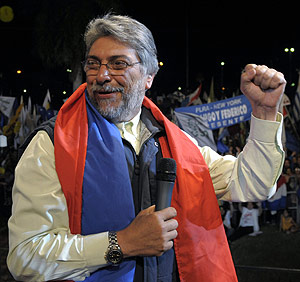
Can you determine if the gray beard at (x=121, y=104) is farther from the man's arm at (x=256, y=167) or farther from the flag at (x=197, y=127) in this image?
the flag at (x=197, y=127)

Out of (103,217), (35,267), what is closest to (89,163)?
(103,217)

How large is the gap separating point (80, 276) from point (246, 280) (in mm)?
4680

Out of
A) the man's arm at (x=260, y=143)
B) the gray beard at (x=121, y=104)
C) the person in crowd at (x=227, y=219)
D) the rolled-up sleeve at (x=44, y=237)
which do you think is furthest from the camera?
the person in crowd at (x=227, y=219)

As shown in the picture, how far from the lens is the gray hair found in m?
1.86

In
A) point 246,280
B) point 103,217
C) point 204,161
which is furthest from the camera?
point 246,280

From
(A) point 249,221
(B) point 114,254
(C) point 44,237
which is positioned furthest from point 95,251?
(A) point 249,221

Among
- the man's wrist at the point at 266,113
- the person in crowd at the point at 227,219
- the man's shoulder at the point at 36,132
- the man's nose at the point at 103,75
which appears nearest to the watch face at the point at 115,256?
the man's shoulder at the point at 36,132

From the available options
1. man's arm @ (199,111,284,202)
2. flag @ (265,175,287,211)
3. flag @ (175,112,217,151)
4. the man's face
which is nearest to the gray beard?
the man's face

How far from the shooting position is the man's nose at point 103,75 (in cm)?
182

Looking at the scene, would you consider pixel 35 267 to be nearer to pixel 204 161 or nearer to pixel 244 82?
pixel 204 161

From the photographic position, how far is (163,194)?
5.04 ft

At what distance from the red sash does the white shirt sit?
66mm

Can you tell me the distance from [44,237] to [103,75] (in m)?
0.71

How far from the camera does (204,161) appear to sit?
6.59 ft
